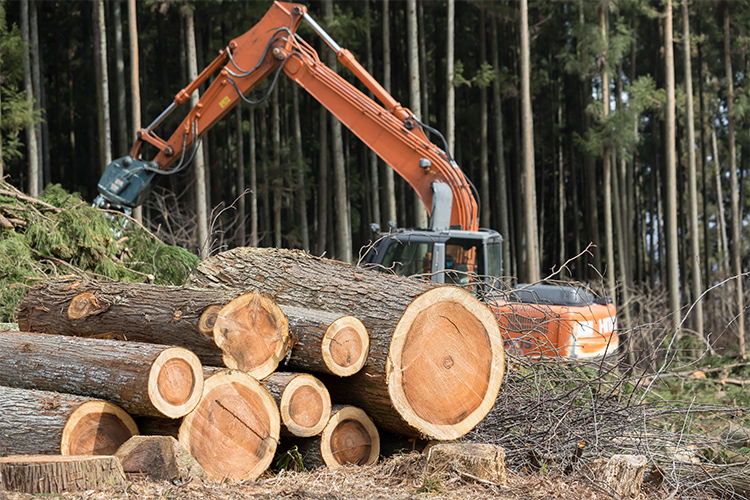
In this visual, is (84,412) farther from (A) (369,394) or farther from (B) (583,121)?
(B) (583,121)

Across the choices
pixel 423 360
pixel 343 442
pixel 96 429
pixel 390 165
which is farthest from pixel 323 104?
pixel 96 429

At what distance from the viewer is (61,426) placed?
3.95 m

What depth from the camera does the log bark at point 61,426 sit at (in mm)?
3967

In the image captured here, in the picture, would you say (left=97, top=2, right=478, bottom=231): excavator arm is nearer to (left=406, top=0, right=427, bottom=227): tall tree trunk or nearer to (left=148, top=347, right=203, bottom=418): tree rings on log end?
(left=406, top=0, right=427, bottom=227): tall tree trunk

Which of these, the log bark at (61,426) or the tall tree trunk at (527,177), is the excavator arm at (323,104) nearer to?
the log bark at (61,426)

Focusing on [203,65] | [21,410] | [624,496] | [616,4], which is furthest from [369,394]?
[203,65]

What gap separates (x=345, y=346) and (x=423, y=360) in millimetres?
506

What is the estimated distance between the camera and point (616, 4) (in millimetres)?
18828

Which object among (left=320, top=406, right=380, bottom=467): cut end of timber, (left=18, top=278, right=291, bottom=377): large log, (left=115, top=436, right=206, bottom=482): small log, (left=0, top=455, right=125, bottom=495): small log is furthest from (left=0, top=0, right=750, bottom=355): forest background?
(left=0, top=455, right=125, bottom=495): small log

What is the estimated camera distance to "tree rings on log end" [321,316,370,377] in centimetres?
439

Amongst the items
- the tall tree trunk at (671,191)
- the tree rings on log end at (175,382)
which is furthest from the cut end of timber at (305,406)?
the tall tree trunk at (671,191)

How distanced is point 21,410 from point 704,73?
2673cm

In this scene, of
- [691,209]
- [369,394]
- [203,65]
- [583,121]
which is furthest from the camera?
[583,121]

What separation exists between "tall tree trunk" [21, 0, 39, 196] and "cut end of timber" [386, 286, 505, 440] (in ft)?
43.5
